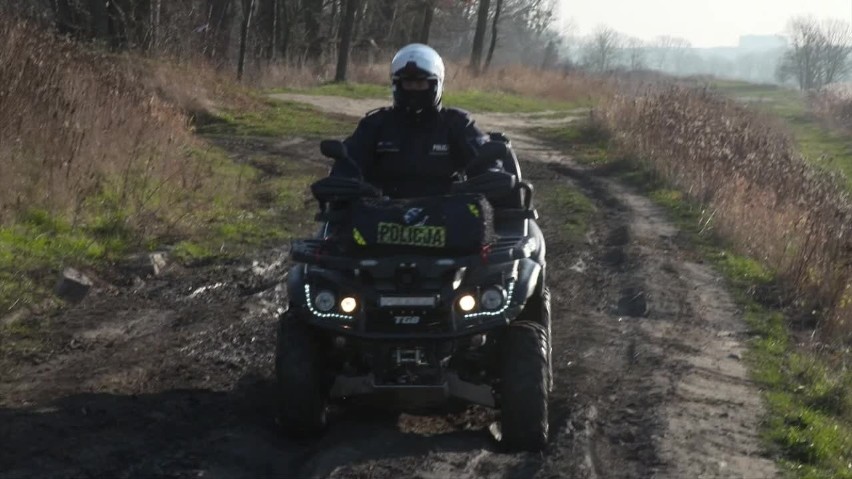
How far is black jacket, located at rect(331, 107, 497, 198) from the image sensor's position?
24.9 ft

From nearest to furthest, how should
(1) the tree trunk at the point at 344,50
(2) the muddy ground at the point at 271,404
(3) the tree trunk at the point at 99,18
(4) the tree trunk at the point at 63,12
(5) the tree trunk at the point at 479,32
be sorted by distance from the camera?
(2) the muddy ground at the point at 271,404, (3) the tree trunk at the point at 99,18, (4) the tree trunk at the point at 63,12, (1) the tree trunk at the point at 344,50, (5) the tree trunk at the point at 479,32

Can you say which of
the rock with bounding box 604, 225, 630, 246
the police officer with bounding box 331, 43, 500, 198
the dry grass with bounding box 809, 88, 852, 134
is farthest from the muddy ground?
the dry grass with bounding box 809, 88, 852, 134

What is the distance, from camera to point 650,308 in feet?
34.5

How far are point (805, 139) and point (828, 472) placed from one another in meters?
30.2

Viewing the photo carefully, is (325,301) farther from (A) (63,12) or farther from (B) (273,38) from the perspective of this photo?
(B) (273,38)

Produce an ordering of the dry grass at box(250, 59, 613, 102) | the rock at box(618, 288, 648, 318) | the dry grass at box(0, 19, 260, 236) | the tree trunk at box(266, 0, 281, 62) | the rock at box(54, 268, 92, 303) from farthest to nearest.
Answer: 1. the tree trunk at box(266, 0, 281, 62)
2. the dry grass at box(250, 59, 613, 102)
3. the dry grass at box(0, 19, 260, 236)
4. the rock at box(618, 288, 648, 318)
5. the rock at box(54, 268, 92, 303)

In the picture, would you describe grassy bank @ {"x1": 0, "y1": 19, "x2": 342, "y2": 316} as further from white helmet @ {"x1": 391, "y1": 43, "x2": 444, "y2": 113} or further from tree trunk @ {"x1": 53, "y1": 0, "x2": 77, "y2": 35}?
tree trunk @ {"x1": 53, "y1": 0, "x2": 77, "y2": 35}

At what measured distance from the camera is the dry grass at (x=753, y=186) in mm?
11477

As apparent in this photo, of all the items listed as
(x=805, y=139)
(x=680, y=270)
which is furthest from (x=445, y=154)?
(x=805, y=139)

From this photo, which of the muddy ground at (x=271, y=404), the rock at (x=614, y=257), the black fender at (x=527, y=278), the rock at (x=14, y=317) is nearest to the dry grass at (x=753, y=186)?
the muddy ground at (x=271, y=404)

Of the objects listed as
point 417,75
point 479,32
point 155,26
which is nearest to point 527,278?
point 417,75

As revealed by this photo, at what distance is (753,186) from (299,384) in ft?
36.8

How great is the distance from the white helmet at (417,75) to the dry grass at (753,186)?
468 centimetres

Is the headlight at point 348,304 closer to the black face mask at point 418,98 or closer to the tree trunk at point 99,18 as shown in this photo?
the black face mask at point 418,98
